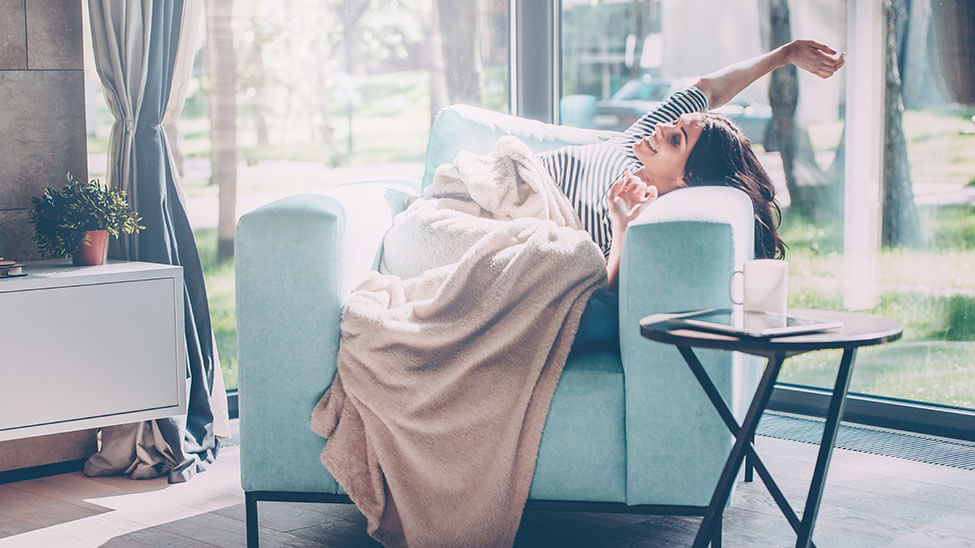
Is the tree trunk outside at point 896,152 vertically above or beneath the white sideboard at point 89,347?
above

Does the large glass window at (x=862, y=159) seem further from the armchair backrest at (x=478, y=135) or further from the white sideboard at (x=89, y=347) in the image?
the white sideboard at (x=89, y=347)

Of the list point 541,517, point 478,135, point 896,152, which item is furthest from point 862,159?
point 541,517

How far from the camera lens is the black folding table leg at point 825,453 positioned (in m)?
1.61

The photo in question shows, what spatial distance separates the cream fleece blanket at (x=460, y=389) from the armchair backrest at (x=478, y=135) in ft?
2.00

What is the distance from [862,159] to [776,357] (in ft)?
6.01

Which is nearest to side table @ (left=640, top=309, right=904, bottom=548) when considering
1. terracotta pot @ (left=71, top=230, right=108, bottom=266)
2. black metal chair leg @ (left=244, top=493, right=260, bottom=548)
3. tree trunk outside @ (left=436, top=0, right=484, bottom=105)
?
black metal chair leg @ (left=244, top=493, right=260, bottom=548)

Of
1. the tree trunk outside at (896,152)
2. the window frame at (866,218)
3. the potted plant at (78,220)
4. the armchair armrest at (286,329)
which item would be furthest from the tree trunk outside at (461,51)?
the armchair armrest at (286,329)

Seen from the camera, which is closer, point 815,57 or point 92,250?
point 92,250

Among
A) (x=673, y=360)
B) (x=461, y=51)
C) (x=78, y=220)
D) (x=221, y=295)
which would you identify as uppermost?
(x=461, y=51)

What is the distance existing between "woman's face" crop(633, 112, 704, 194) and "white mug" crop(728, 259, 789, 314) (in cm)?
69

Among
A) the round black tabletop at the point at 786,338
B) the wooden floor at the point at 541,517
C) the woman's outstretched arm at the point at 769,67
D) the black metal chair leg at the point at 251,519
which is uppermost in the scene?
the woman's outstretched arm at the point at 769,67

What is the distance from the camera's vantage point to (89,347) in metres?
2.47

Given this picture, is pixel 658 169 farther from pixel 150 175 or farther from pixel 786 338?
pixel 150 175

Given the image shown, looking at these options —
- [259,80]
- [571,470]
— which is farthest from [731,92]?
[259,80]
